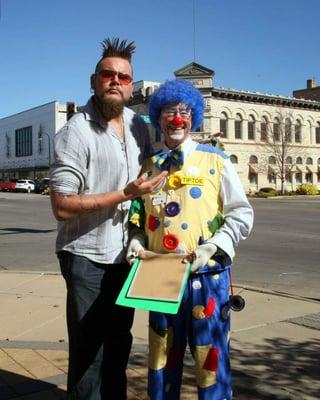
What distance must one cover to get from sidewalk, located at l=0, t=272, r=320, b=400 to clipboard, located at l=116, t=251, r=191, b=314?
133 cm

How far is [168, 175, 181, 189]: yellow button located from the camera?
2.62 metres

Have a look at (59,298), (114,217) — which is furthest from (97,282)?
(59,298)

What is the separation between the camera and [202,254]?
98.7 inches

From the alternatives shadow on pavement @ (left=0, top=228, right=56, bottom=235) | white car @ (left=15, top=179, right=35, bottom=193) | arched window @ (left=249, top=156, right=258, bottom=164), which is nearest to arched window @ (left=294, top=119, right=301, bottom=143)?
arched window @ (left=249, top=156, right=258, bottom=164)

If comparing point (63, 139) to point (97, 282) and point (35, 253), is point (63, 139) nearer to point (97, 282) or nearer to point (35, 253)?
point (97, 282)

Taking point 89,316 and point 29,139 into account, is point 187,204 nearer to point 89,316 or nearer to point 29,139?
point 89,316

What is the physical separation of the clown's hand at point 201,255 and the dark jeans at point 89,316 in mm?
471

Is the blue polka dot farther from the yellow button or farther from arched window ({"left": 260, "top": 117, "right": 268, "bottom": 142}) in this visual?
arched window ({"left": 260, "top": 117, "right": 268, "bottom": 142})

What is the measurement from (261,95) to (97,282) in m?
56.3

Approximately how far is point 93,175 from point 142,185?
321 millimetres

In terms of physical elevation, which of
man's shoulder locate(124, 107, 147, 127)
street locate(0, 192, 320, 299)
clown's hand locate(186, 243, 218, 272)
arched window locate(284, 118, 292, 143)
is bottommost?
street locate(0, 192, 320, 299)

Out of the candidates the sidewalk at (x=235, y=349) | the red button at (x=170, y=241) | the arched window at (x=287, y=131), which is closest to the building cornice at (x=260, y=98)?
the arched window at (x=287, y=131)

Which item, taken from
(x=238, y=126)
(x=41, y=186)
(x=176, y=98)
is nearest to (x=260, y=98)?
(x=238, y=126)

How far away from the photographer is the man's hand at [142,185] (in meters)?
2.48
